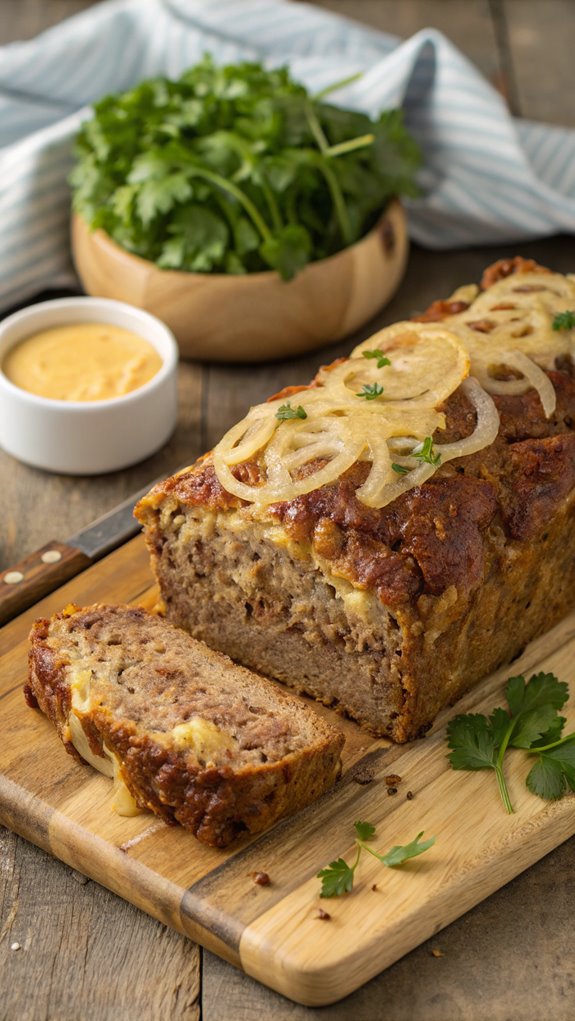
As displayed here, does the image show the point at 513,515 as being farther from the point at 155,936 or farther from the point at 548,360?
the point at 155,936

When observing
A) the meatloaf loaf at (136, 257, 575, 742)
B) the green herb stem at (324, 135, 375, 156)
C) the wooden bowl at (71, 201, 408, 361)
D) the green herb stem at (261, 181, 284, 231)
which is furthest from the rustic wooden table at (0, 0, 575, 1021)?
the green herb stem at (324, 135, 375, 156)

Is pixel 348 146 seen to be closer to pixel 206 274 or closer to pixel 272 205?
pixel 272 205

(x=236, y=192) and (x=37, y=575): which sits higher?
(x=236, y=192)

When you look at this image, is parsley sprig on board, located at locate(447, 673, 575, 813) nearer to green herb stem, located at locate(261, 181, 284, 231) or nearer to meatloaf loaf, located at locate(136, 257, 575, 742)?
meatloaf loaf, located at locate(136, 257, 575, 742)

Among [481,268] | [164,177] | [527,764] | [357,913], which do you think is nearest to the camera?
[357,913]

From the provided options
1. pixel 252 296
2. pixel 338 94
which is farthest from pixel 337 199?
pixel 338 94

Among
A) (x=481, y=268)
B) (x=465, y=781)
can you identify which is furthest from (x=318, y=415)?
(x=481, y=268)
